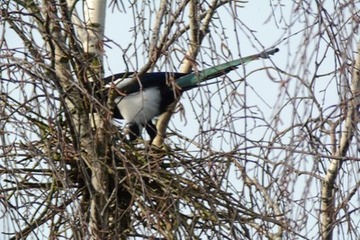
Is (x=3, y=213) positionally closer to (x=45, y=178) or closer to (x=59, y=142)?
(x=59, y=142)

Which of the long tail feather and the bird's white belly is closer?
the long tail feather

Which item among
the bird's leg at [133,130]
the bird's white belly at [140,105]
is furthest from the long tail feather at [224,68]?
the bird's white belly at [140,105]

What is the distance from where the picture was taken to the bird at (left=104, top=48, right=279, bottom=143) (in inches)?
88.8

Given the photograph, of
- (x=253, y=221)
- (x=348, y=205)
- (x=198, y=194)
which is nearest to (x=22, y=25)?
(x=198, y=194)

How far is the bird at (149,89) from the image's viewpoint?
2.26 m

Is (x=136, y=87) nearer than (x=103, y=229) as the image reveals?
No

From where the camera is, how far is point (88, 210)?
2.41 meters

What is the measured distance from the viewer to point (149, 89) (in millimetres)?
3453

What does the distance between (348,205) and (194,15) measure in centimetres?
67

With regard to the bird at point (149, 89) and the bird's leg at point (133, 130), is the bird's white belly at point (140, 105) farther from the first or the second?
the bird's leg at point (133, 130)

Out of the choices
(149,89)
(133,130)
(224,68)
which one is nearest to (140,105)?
(149,89)

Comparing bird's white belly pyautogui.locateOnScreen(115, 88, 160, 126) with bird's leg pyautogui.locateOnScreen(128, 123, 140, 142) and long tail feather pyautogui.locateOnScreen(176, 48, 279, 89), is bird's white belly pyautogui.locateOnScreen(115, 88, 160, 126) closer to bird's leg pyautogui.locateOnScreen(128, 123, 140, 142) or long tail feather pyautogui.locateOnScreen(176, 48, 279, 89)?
bird's leg pyautogui.locateOnScreen(128, 123, 140, 142)

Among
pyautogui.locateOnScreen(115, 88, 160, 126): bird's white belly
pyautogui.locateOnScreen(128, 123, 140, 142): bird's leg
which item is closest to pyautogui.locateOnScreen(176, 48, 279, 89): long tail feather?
pyautogui.locateOnScreen(128, 123, 140, 142): bird's leg

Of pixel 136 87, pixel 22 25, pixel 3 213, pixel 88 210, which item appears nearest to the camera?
pixel 3 213
